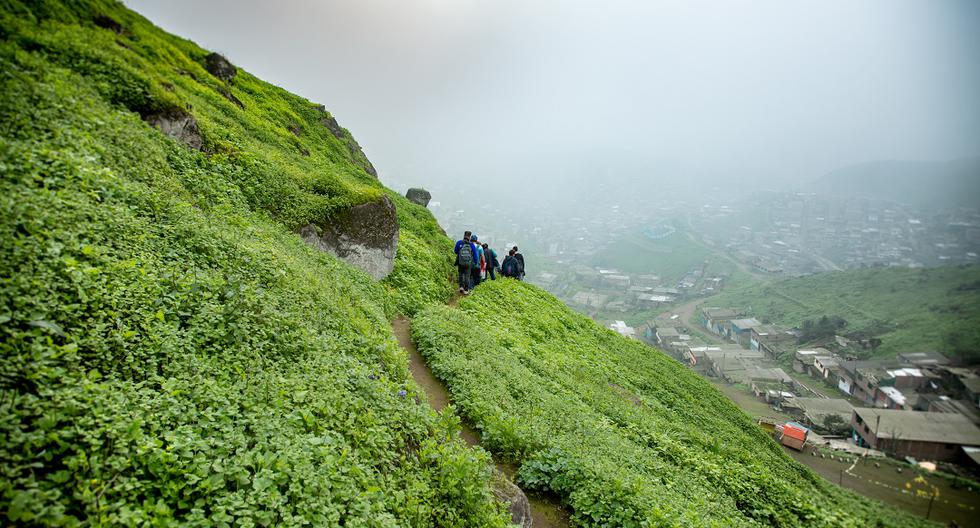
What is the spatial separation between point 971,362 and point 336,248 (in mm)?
39555

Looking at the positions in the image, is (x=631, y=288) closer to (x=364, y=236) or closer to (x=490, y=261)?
(x=490, y=261)

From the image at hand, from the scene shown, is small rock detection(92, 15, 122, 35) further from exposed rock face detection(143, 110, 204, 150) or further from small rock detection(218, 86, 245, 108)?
exposed rock face detection(143, 110, 204, 150)

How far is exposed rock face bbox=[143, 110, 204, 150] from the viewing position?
1131cm

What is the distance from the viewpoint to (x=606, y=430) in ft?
34.3

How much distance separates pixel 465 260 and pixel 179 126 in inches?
446

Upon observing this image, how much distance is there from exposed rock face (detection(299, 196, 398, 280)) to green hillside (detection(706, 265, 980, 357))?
3830 centimetres

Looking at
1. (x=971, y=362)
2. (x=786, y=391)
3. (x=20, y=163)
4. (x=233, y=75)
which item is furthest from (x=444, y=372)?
(x=786, y=391)

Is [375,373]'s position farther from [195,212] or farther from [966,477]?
[966,477]

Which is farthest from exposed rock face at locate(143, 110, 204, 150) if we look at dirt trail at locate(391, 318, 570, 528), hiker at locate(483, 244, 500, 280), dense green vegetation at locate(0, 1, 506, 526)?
hiker at locate(483, 244, 500, 280)

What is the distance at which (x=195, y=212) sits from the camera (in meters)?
8.77

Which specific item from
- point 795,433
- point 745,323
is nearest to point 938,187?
point 745,323

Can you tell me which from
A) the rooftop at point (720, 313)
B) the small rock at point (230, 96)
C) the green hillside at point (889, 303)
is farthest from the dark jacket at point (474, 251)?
the rooftop at point (720, 313)

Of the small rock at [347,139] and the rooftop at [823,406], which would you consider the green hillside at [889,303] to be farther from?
the small rock at [347,139]

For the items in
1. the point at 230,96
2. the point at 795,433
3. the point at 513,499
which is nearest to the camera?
the point at 513,499
